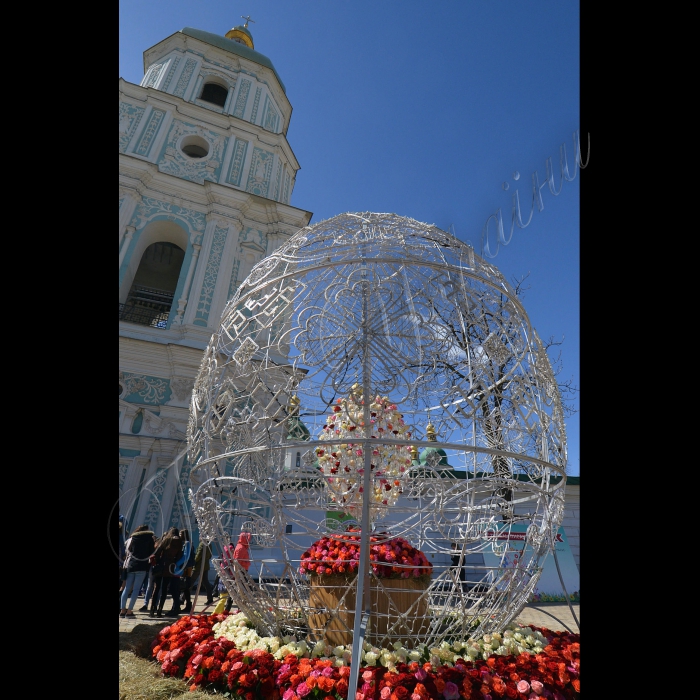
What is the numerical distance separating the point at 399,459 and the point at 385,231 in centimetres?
176

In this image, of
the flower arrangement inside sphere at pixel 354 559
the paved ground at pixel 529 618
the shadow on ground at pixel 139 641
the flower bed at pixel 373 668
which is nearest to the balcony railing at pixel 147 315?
the paved ground at pixel 529 618

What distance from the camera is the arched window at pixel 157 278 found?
12414mm

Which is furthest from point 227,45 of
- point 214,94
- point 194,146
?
point 194,146

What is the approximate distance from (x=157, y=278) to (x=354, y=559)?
1290 cm

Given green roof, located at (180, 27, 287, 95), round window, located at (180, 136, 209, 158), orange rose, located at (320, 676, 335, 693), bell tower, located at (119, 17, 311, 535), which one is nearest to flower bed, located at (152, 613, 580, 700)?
orange rose, located at (320, 676, 335, 693)

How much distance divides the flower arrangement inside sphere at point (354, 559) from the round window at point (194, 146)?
1244cm

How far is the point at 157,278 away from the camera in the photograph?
45.9 ft

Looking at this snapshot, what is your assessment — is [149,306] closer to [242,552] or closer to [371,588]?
[242,552]

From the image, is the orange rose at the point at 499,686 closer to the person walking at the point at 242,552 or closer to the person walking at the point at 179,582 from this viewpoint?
the person walking at the point at 242,552
